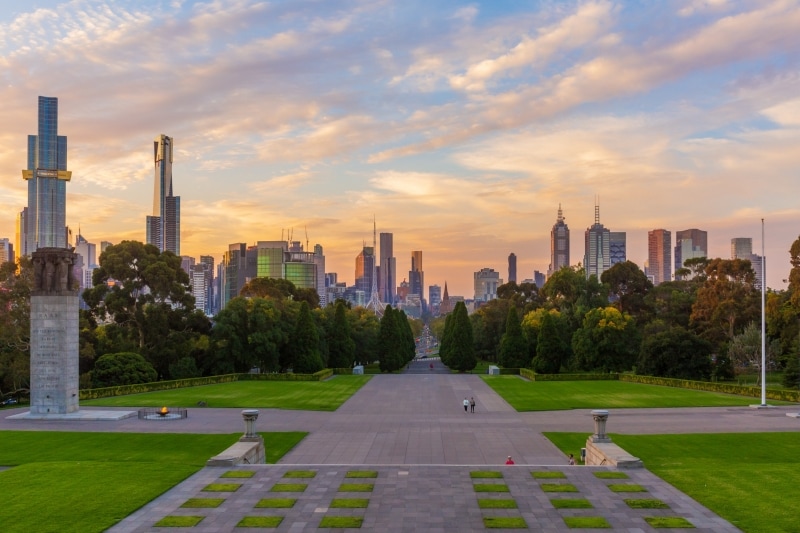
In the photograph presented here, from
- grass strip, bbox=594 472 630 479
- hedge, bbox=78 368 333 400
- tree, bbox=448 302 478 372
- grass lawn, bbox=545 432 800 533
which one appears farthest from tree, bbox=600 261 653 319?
grass strip, bbox=594 472 630 479

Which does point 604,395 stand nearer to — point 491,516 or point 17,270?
point 491,516

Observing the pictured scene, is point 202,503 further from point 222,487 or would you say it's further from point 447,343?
point 447,343

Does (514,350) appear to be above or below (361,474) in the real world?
below

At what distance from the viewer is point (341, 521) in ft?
56.7

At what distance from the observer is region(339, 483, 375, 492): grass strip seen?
2055 cm

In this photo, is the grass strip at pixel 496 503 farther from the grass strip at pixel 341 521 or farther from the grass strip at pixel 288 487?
the grass strip at pixel 288 487

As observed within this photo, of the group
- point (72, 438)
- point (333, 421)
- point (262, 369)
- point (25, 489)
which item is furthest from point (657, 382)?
point (25, 489)

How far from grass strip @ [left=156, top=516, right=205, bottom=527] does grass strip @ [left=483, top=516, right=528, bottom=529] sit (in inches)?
287

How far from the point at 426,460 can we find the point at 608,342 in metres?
49.7

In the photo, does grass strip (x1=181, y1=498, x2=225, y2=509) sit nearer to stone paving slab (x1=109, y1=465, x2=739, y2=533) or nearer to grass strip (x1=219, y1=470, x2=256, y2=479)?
Answer: stone paving slab (x1=109, y1=465, x2=739, y2=533)

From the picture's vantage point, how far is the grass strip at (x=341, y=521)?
1698 cm

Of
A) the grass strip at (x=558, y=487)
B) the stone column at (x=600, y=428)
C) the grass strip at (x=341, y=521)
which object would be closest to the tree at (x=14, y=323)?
the grass strip at (x=341, y=521)

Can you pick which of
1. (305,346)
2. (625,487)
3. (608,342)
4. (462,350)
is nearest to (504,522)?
(625,487)

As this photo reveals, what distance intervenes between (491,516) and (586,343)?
5922 cm
